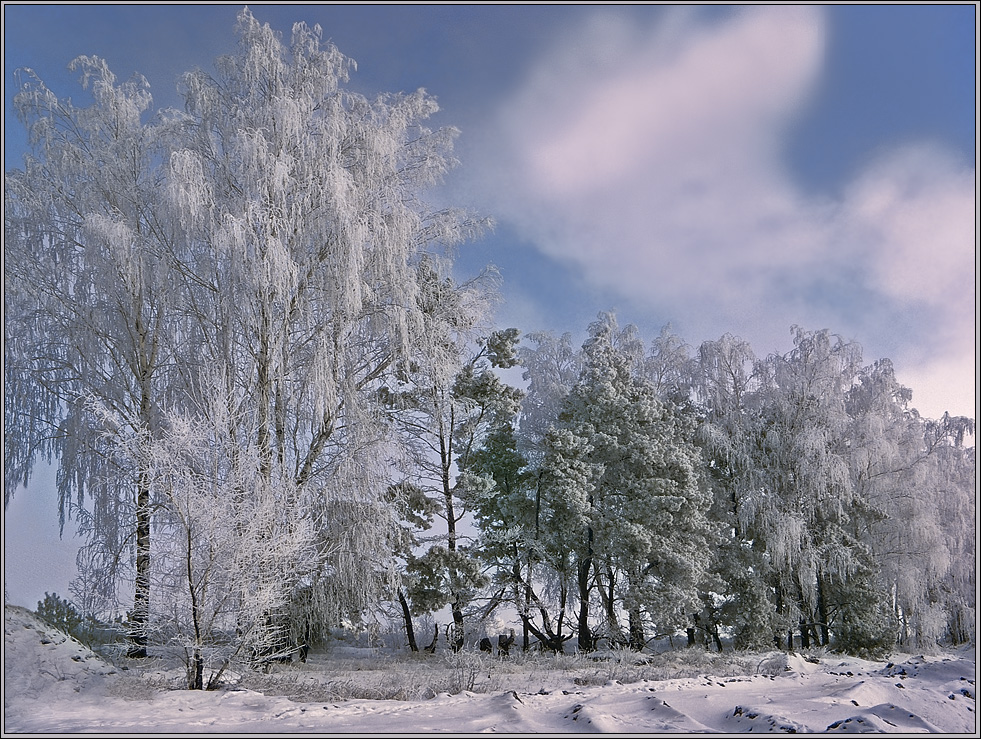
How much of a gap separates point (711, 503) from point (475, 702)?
833 centimetres

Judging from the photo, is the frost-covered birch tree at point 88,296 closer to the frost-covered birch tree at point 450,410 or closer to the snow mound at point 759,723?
the frost-covered birch tree at point 450,410

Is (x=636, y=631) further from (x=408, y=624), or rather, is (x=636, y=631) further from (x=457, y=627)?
(x=408, y=624)

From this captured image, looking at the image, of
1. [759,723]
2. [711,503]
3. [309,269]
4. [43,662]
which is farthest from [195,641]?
[711,503]

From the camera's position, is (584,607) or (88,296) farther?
(584,607)

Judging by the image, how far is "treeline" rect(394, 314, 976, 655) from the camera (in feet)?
41.5

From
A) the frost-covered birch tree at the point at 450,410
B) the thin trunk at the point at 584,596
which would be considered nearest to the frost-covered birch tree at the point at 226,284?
the frost-covered birch tree at the point at 450,410

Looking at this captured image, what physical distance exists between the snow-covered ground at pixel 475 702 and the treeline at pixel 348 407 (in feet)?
2.19

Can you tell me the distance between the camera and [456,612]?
12.3 metres

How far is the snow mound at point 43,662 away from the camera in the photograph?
22.6 ft

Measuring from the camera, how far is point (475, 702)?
661cm

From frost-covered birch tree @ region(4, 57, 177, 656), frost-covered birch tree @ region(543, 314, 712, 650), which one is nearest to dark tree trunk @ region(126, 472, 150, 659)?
frost-covered birch tree @ region(4, 57, 177, 656)

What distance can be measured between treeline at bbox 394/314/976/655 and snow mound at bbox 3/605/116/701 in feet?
16.8

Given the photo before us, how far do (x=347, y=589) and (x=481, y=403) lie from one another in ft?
13.2

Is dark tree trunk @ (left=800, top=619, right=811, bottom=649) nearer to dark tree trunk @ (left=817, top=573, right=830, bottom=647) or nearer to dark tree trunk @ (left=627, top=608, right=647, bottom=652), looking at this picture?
dark tree trunk @ (left=817, top=573, right=830, bottom=647)
